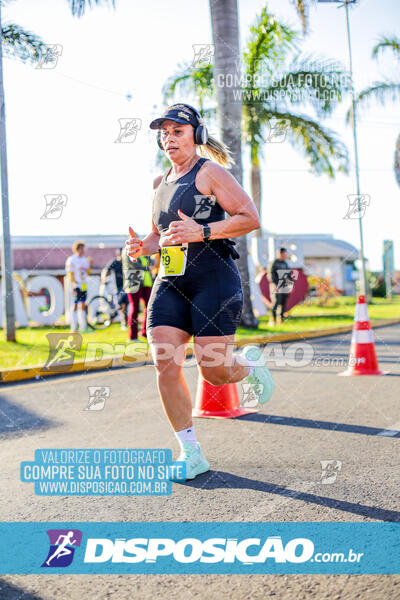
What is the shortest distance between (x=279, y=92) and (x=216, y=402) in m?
14.3

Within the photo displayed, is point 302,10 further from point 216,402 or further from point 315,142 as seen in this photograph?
point 216,402

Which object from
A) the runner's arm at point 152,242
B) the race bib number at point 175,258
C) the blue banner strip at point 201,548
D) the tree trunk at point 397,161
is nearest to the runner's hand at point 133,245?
the runner's arm at point 152,242

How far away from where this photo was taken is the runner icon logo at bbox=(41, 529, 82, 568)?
7.79ft

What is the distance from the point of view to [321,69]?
55.0ft

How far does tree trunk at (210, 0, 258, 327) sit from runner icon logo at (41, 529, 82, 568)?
9528 millimetres

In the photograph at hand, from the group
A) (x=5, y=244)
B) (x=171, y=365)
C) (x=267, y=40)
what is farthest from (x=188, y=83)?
(x=171, y=365)

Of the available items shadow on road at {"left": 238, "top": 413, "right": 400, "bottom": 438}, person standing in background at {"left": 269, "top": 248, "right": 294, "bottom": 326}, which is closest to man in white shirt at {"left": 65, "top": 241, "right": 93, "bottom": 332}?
person standing in background at {"left": 269, "top": 248, "right": 294, "bottom": 326}

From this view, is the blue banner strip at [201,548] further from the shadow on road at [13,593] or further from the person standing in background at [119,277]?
the person standing in background at [119,277]

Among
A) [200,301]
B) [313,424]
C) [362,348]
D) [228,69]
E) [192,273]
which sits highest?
[228,69]

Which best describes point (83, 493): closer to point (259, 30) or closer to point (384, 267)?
point (259, 30)

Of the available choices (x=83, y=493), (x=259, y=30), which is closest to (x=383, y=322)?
(x=259, y=30)

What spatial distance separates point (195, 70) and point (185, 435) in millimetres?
16452

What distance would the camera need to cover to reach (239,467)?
141 inches

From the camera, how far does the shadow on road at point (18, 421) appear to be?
186 inches
